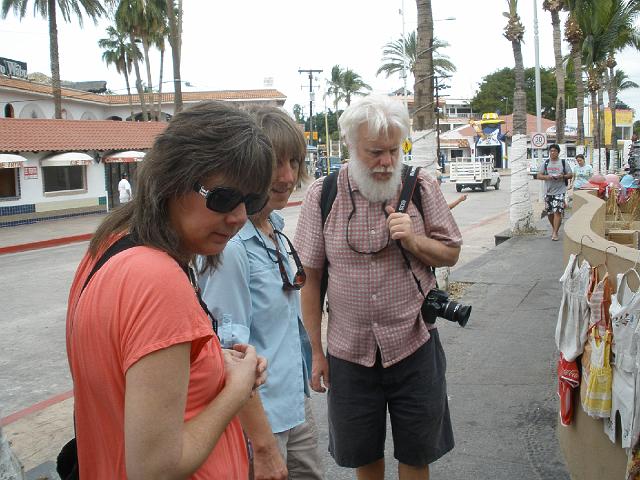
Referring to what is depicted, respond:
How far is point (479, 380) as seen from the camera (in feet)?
17.2

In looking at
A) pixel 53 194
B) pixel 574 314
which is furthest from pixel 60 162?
pixel 574 314

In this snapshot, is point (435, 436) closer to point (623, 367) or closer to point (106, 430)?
point (623, 367)

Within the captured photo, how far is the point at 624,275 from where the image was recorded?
2.72 meters

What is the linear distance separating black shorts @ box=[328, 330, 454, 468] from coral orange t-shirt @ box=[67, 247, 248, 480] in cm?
144

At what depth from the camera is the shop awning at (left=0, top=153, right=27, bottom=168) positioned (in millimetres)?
21891

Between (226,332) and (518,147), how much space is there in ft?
48.2

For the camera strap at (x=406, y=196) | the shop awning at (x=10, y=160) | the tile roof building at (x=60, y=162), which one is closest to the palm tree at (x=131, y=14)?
the tile roof building at (x=60, y=162)

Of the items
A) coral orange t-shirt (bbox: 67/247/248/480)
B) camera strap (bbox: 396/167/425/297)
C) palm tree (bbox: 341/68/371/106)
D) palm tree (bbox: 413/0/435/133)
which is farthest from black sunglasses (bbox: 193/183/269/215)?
palm tree (bbox: 341/68/371/106)

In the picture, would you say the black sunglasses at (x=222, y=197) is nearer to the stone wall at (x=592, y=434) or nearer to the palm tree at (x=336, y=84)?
the stone wall at (x=592, y=434)

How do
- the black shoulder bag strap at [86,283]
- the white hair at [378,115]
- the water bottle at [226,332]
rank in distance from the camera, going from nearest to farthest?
1. the black shoulder bag strap at [86,283]
2. the water bottle at [226,332]
3. the white hair at [378,115]

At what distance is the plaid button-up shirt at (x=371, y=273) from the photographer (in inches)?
109

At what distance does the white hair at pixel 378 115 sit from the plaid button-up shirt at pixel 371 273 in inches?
10.3

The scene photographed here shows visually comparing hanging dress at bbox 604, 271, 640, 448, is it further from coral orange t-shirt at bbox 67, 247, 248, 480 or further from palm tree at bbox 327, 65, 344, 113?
palm tree at bbox 327, 65, 344, 113

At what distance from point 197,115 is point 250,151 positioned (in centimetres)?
14
